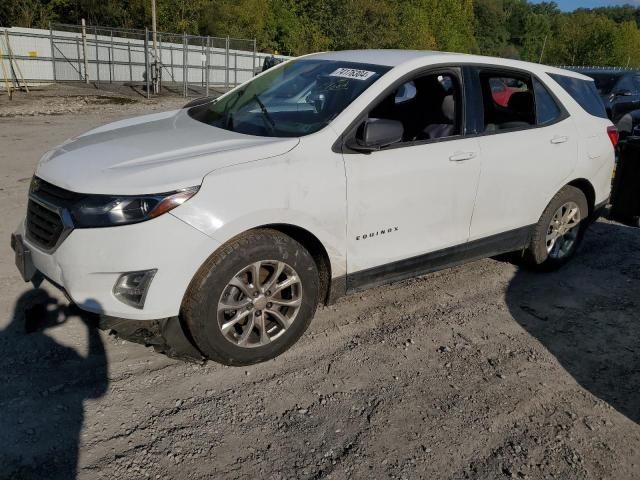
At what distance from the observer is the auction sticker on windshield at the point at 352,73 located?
12.3ft

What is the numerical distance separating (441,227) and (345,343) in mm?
1050

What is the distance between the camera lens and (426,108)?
4398 millimetres

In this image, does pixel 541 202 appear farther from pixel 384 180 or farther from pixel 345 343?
pixel 345 343

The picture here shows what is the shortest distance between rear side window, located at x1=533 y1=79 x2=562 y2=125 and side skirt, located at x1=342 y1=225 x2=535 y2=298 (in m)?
0.89

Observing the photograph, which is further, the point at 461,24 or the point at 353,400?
the point at 461,24

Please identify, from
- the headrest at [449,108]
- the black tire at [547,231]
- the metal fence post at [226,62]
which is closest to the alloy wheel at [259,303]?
the headrest at [449,108]

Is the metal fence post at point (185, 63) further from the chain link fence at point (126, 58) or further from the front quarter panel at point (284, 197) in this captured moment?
the front quarter panel at point (284, 197)

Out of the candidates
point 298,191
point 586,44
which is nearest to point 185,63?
point 298,191

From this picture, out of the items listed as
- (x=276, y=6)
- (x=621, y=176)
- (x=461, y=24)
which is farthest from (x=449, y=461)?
(x=461, y=24)

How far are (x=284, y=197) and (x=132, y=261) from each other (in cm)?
87

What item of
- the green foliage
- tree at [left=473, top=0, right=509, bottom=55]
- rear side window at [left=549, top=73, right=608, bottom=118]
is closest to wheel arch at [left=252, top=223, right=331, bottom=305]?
rear side window at [left=549, top=73, right=608, bottom=118]

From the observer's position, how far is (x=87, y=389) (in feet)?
9.93

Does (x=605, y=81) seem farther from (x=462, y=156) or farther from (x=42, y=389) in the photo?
(x=42, y=389)

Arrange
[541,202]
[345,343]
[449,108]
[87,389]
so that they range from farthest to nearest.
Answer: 1. [541,202]
2. [449,108]
3. [345,343]
4. [87,389]
